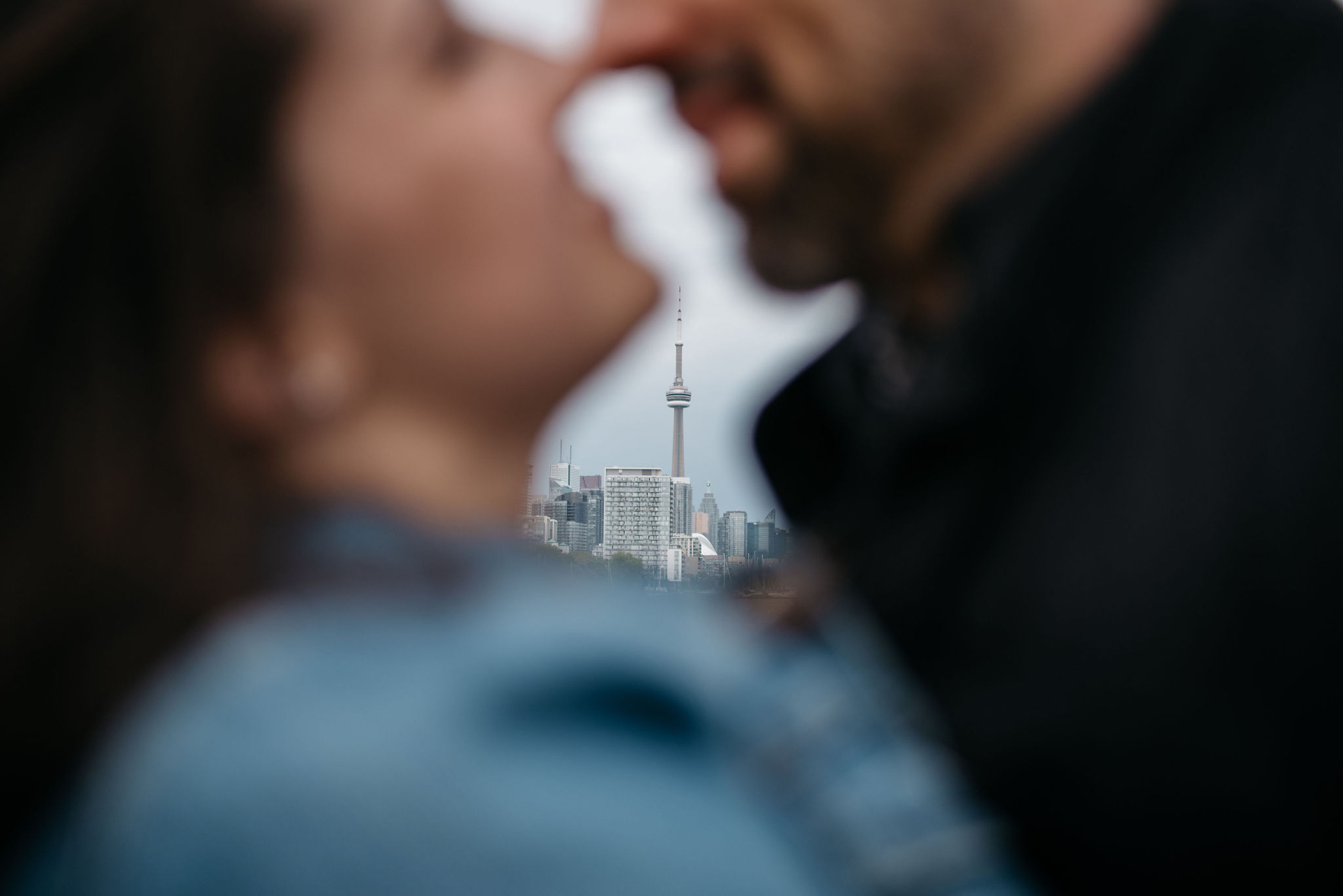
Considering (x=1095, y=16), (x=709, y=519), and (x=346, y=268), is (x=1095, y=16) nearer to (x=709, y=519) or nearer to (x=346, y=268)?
(x=346, y=268)

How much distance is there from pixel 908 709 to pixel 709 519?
987 mm

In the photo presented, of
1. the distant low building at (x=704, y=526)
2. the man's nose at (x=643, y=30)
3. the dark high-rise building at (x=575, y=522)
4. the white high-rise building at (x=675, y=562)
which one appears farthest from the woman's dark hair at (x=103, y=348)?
the distant low building at (x=704, y=526)

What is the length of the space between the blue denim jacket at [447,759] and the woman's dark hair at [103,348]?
0.06m

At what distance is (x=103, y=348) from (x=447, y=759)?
271mm

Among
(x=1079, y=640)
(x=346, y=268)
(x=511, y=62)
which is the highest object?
(x=511, y=62)

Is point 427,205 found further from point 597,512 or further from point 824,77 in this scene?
point 597,512

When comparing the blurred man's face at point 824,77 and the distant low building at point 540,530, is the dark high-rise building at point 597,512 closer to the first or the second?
the distant low building at point 540,530

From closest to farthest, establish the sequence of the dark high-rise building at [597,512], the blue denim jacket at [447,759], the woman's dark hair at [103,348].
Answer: the blue denim jacket at [447,759] < the woman's dark hair at [103,348] < the dark high-rise building at [597,512]

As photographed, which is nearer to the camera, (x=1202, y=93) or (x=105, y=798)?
(x=105, y=798)

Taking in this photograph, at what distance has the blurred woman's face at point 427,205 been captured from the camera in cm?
42

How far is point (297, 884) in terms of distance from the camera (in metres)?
0.23

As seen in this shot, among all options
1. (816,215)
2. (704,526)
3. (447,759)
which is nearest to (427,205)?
(447,759)

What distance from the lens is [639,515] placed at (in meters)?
2.57

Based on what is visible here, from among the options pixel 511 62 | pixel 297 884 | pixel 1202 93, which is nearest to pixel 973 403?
pixel 1202 93
